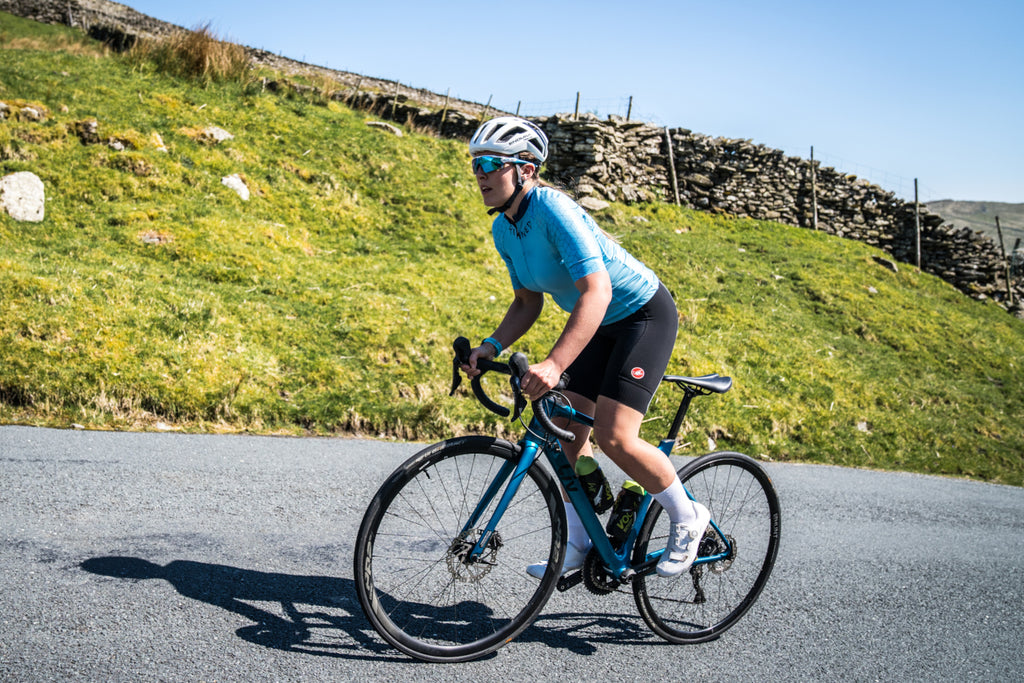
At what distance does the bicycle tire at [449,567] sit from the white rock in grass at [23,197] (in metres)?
7.88

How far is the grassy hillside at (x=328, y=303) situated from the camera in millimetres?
6660

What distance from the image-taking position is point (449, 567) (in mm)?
2961

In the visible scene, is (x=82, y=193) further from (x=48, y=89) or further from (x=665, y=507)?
(x=665, y=507)

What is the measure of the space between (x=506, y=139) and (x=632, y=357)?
3.49ft

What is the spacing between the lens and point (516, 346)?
9.20 m

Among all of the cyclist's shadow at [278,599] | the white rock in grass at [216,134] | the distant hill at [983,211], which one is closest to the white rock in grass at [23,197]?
the white rock in grass at [216,134]

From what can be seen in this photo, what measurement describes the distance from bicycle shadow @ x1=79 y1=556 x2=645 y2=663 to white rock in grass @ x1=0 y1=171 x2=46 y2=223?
7.47 metres

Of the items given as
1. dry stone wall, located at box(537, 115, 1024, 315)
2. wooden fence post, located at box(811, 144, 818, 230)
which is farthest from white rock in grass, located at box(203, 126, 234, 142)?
wooden fence post, located at box(811, 144, 818, 230)

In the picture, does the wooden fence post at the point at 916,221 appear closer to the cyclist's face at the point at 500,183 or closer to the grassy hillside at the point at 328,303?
the grassy hillside at the point at 328,303

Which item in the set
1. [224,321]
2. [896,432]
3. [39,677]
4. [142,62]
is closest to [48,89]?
[142,62]

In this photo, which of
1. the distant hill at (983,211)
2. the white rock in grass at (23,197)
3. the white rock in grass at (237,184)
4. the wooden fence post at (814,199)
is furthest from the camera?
the distant hill at (983,211)

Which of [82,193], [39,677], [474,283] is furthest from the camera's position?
[474,283]

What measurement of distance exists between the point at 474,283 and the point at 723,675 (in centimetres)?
844

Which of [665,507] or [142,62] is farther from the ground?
[142,62]
